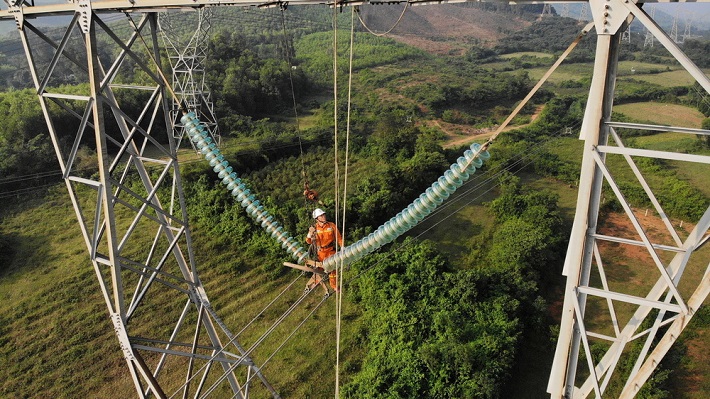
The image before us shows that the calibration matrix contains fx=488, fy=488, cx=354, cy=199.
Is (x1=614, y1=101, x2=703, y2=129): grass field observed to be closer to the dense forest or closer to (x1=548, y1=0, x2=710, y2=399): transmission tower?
the dense forest

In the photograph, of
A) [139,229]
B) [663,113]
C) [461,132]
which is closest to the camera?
[139,229]

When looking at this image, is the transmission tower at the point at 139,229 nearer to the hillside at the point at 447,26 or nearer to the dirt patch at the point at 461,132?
the dirt patch at the point at 461,132

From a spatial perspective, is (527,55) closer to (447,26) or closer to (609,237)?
(447,26)

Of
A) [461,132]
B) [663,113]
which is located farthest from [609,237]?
[663,113]

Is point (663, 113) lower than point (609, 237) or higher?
lower

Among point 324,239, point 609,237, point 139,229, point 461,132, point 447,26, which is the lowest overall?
point 139,229

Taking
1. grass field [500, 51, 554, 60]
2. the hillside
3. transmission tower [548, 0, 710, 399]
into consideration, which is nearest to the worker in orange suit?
transmission tower [548, 0, 710, 399]

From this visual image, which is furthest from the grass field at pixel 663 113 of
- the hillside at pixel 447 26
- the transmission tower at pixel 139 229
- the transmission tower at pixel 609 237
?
the transmission tower at pixel 609 237

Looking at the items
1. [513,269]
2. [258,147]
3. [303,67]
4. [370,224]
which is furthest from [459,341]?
[303,67]

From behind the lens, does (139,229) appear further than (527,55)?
No
